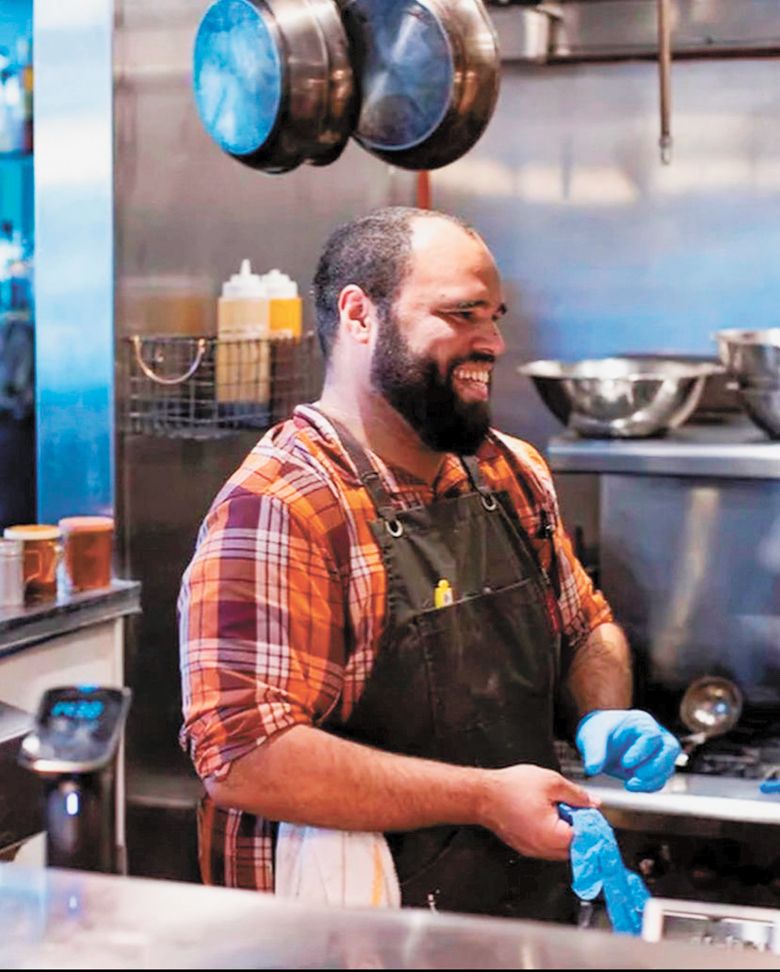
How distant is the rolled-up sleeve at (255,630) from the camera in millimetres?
1963

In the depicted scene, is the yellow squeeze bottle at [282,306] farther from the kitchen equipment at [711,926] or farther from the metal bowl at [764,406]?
the kitchen equipment at [711,926]

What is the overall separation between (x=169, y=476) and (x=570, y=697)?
106cm

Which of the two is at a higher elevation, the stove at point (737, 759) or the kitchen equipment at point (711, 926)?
the kitchen equipment at point (711, 926)

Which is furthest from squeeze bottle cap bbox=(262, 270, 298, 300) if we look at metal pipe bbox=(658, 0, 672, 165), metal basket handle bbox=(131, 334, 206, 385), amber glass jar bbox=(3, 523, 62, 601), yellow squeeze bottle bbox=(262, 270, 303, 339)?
metal pipe bbox=(658, 0, 672, 165)

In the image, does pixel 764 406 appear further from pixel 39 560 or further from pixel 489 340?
pixel 39 560

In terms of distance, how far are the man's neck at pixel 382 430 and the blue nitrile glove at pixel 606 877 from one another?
1.78 ft

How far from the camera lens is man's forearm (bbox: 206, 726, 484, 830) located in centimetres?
196

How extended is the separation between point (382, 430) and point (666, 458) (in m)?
1.09

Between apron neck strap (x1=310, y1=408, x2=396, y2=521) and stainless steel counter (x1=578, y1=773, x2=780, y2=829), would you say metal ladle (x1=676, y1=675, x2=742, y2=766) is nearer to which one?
stainless steel counter (x1=578, y1=773, x2=780, y2=829)

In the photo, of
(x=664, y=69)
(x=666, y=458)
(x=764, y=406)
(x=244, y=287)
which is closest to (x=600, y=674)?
(x=666, y=458)

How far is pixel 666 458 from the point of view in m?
3.19

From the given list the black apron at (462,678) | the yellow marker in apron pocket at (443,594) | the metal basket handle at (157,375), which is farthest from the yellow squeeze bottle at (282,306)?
the yellow marker in apron pocket at (443,594)

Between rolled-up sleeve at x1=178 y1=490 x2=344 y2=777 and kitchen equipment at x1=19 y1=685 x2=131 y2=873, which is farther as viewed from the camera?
rolled-up sleeve at x1=178 y1=490 x2=344 y2=777

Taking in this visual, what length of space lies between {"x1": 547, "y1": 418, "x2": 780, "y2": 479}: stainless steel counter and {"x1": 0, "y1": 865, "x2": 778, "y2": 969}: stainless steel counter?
206 centimetres
